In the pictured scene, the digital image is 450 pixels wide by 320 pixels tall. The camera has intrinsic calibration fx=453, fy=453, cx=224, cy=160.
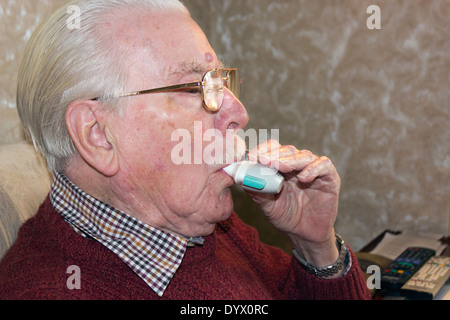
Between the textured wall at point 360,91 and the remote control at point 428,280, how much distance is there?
0.34 m

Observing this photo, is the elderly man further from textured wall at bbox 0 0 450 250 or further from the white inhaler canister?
textured wall at bbox 0 0 450 250

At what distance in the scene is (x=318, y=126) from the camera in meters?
1.87

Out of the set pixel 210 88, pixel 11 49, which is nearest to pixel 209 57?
pixel 210 88

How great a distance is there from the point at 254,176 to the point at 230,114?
0.48 ft

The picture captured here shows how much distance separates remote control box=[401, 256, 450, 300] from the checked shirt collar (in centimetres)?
67

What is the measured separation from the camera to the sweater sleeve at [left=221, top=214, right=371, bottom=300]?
1.22 metres

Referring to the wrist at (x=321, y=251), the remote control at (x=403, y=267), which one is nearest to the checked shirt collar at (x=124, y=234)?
the wrist at (x=321, y=251)

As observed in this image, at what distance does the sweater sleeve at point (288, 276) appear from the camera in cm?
122

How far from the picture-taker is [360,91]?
5.74 feet

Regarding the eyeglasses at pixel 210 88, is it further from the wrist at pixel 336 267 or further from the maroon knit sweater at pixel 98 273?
the wrist at pixel 336 267

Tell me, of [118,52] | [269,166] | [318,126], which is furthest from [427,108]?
[118,52]

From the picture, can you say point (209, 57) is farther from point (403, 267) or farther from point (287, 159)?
point (403, 267)

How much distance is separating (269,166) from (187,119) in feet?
0.73

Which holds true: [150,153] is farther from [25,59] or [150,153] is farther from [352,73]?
[352,73]
